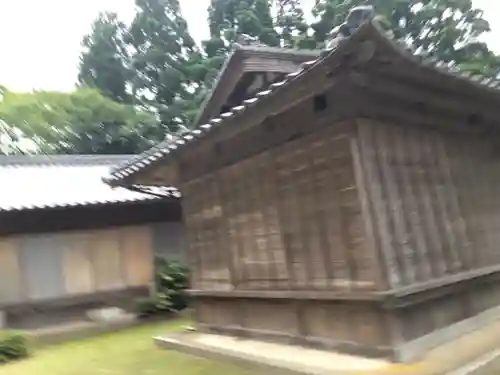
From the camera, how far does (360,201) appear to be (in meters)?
5.34

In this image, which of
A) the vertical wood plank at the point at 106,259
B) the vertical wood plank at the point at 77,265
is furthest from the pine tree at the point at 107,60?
the vertical wood plank at the point at 77,265

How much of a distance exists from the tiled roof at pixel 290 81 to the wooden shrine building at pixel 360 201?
2 centimetres

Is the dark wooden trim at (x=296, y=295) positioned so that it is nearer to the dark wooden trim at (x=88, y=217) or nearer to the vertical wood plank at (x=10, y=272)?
the dark wooden trim at (x=88, y=217)

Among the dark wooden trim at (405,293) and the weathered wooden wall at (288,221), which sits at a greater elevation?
the weathered wooden wall at (288,221)

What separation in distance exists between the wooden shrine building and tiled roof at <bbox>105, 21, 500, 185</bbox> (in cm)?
2

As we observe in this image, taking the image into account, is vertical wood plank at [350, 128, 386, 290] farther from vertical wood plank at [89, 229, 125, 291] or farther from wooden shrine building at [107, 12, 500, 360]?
vertical wood plank at [89, 229, 125, 291]

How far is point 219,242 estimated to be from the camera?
7621 millimetres

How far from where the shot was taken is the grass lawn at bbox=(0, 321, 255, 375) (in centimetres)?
657

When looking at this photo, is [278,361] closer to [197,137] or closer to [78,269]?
[197,137]

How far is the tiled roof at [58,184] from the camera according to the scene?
1191 cm

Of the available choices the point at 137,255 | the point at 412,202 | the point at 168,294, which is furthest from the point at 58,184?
the point at 412,202

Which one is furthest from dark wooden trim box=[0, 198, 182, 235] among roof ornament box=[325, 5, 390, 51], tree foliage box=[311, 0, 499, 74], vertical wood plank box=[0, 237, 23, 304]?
tree foliage box=[311, 0, 499, 74]

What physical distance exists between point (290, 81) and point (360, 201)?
1.31 meters

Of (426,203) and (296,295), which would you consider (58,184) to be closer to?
(296,295)
